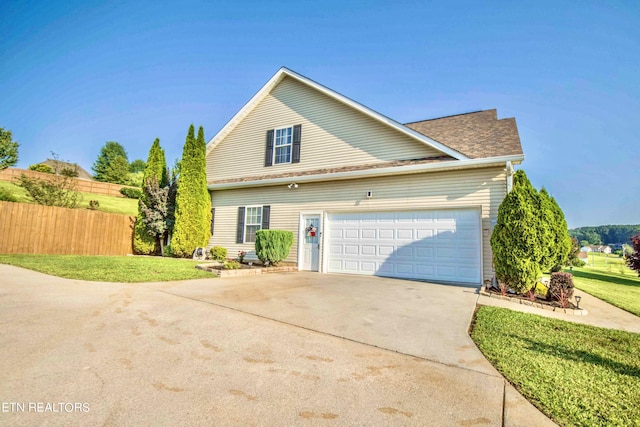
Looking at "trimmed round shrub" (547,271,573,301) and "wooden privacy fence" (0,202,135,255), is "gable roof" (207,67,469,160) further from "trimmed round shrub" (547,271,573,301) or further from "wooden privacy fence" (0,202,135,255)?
"wooden privacy fence" (0,202,135,255)

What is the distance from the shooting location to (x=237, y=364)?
2.78 meters

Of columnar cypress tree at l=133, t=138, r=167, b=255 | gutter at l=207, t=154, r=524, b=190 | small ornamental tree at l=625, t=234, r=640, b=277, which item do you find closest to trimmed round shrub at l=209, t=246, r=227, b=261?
gutter at l=207, t=154, r=524, b=190

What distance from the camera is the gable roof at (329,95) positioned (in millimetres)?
9023

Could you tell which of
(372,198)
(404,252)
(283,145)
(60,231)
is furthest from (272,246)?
(60,231)

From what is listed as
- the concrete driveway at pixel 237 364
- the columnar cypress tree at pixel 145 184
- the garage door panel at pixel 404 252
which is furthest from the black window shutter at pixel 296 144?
the concrete driveway at pixel 237 364

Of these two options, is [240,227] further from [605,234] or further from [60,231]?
[605,234]

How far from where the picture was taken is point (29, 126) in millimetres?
27594

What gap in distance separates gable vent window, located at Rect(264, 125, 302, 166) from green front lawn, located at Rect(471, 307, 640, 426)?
29.9 feet

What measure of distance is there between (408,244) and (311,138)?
5657 millimetres

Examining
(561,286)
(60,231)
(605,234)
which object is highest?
(605,234)

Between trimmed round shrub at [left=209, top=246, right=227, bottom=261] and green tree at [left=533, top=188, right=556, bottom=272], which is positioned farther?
trimmed round shrub at [left=209, top=246, right=227, bottom=261]

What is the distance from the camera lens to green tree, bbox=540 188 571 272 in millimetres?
6730

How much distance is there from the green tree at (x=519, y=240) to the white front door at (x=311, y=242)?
18.6 ft

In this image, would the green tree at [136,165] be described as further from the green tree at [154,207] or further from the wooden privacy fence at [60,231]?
the green tree at [154,207]
